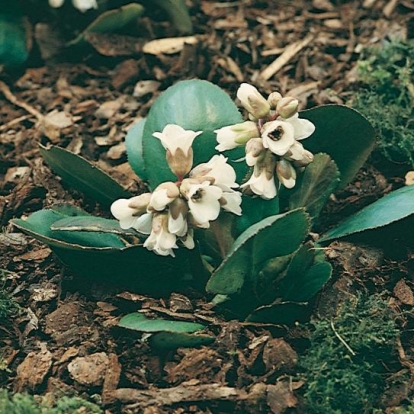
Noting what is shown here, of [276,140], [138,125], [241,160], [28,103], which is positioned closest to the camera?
[276,140]

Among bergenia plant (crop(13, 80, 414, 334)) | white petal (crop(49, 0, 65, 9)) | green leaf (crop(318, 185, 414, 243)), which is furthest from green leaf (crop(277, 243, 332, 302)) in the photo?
white petal (crop(49, 0, 65, 9))

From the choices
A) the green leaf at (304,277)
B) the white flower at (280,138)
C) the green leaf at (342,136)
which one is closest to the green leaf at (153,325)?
the green leaf at (304,277)

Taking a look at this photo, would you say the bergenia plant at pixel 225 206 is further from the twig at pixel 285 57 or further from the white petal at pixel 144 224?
the twig at pixel 285 57

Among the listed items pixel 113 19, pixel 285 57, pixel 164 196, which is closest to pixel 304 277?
pixel 164 196

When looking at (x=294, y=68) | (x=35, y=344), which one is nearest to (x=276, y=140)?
(x=35, y=344)

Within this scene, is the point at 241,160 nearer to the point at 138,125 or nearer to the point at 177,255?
the point at 177,255

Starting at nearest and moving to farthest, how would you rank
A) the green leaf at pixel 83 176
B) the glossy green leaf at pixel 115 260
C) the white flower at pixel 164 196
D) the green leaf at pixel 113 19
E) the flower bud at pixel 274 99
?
the white flower at pixel 164 196 < the flower bud at pixel 274 99 < the glossy green leaf at pixel 115 260 < the green leaf at pixel 83 176 < the green leaf at pixel 113 19
